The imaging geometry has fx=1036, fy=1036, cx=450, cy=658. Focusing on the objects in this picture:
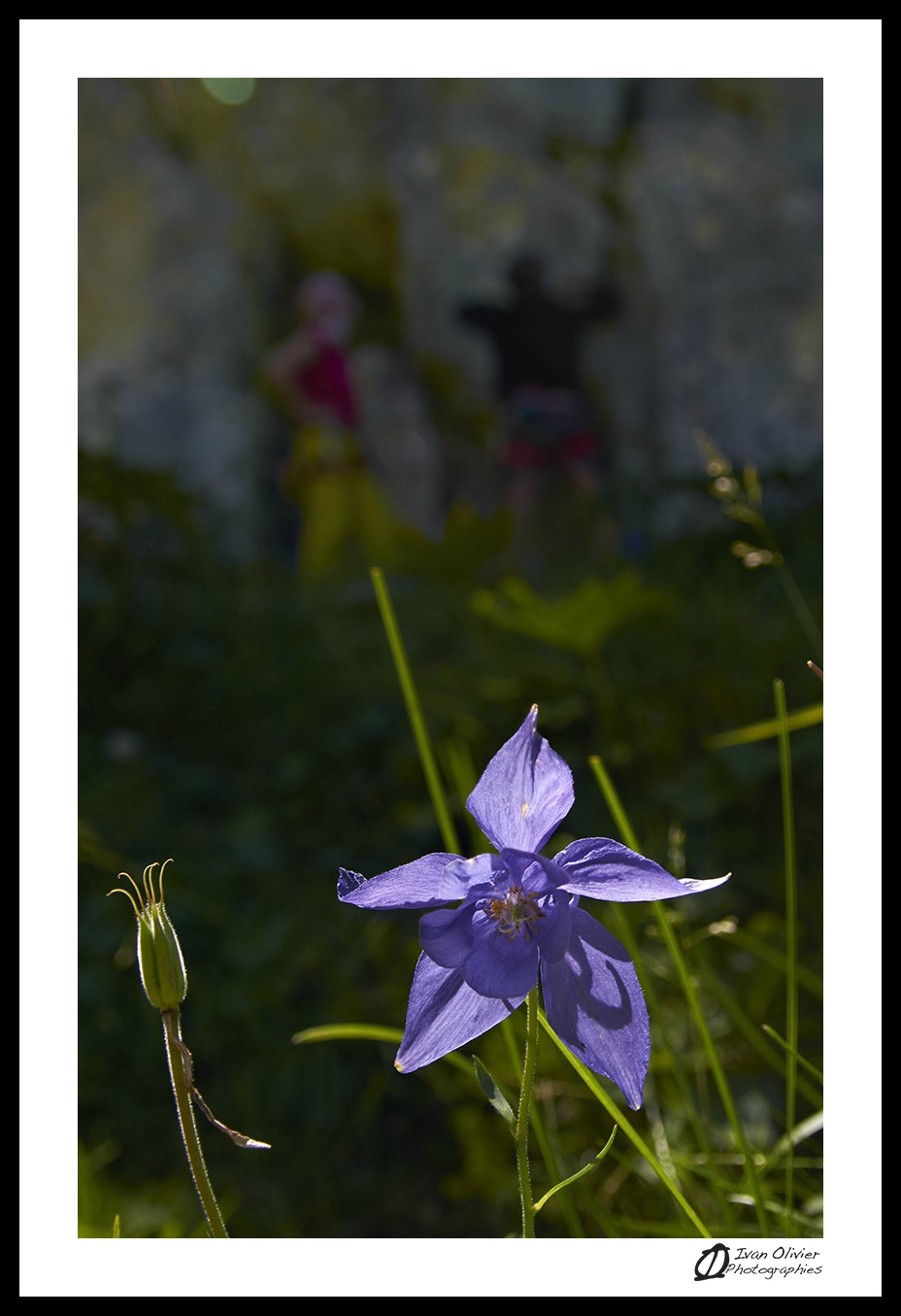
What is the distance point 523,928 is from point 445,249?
2926mm

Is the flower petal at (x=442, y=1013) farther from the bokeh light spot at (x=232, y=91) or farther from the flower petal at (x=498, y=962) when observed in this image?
the bokeh light spot at (x=232, y=91)

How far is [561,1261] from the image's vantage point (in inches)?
22.8

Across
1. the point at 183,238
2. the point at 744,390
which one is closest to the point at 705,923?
the point at 744,390

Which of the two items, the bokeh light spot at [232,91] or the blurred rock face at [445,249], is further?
the bokeh light spot at [232,91]

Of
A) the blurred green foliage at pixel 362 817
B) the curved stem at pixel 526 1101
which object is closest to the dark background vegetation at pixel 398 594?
the blurred green foliage at pixel 362 817

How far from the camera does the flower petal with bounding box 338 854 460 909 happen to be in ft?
1.26

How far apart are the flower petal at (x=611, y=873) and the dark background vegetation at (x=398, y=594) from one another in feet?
1.71

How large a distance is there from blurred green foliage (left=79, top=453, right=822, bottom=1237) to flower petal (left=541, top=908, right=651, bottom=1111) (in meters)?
0.40

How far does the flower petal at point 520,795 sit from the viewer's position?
0.40 metres

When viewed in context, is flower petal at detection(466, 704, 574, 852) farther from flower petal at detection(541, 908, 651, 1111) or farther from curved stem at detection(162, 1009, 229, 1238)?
curved stem at detection(162, 1009, 229, 1238)

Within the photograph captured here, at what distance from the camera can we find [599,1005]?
15.2 inches

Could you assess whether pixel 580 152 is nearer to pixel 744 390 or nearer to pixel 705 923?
pixel 744 390
